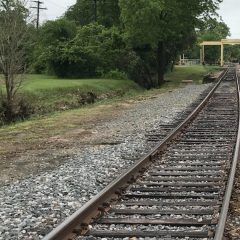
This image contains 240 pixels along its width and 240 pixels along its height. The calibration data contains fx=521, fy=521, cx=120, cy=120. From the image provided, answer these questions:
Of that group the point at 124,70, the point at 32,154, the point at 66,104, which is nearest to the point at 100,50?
the point at 124,70

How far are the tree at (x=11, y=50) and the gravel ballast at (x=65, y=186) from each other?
9.68 meters

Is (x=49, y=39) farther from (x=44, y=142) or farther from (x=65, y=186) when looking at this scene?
(x=65, y=186)

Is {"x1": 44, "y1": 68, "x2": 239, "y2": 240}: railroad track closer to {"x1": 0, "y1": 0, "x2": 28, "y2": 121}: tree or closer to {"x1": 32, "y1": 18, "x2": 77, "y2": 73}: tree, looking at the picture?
{"x1": 0, "y1": 0, "x2": 28, "y2": 121}: tree

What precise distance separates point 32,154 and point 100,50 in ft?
112

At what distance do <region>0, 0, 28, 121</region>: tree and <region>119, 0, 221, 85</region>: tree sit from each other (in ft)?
56.5

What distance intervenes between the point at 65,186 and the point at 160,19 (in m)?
35.9

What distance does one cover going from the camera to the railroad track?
232 inches

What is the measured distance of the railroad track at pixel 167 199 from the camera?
232 inches

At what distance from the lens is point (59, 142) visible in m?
13.8

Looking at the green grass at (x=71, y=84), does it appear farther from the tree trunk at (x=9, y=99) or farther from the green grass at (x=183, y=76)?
the green grass at (x=183, y=76)

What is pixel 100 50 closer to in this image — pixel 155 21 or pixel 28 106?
pixel 155 21

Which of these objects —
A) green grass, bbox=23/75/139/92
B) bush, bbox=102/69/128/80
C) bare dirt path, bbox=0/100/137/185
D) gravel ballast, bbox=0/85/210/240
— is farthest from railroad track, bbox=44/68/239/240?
bush, bbox=102/69/128/80

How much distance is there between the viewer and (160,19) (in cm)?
4278

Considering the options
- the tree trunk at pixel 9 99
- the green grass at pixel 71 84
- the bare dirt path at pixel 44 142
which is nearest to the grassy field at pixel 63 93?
the green grass at pixel 71 84
